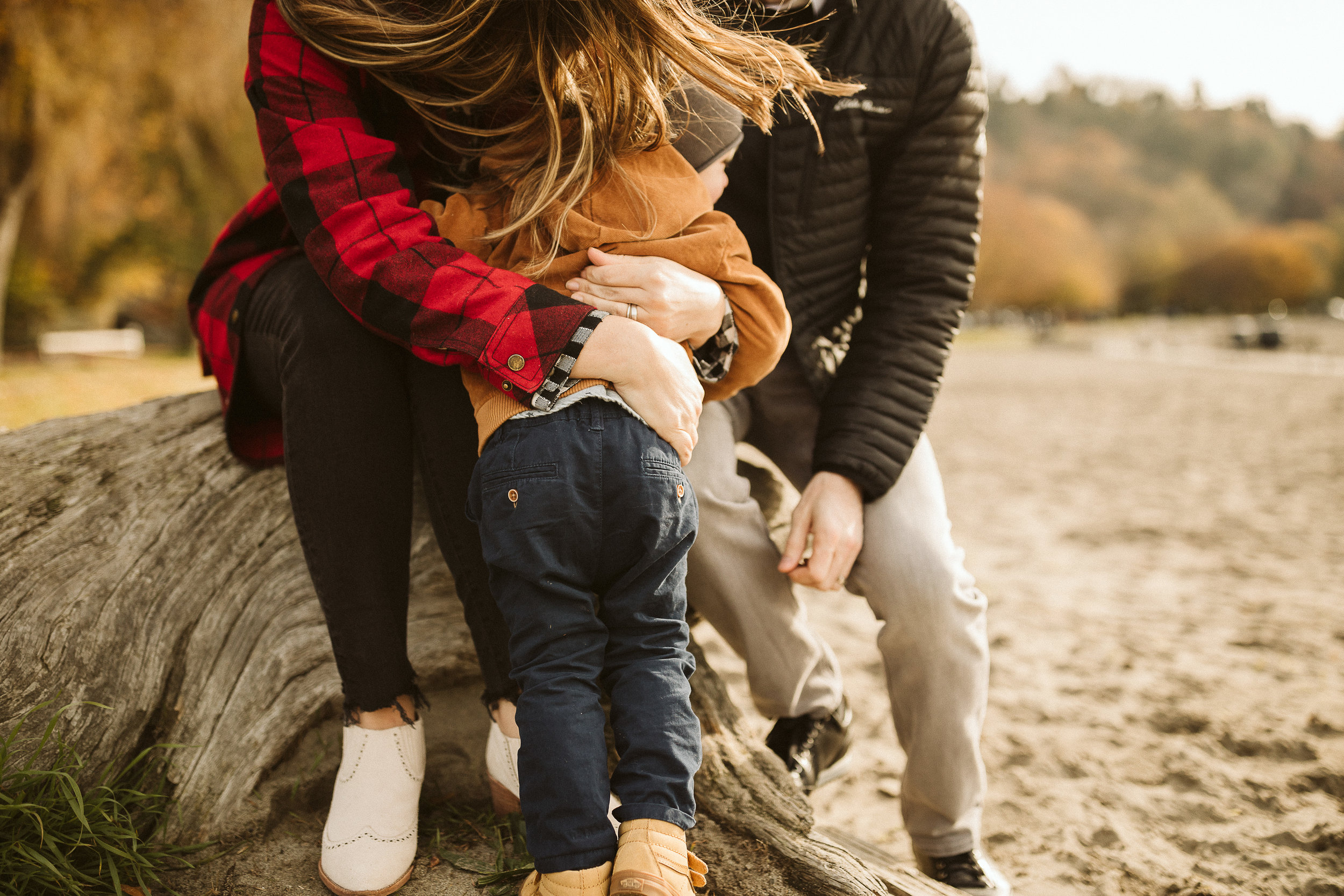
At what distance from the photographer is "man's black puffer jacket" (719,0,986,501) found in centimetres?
191

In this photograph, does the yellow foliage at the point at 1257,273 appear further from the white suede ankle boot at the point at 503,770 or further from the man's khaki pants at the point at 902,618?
the white suede ankle boot at the point at 503,770

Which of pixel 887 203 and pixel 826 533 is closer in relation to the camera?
pixel 826 533

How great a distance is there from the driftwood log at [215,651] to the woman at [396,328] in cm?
33

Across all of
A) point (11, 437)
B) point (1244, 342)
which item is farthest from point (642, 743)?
point (1244, 342)

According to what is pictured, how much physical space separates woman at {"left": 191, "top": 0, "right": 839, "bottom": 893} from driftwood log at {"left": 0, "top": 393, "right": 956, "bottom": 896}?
0.33 m

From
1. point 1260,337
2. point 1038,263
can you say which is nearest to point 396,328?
point 1260,337

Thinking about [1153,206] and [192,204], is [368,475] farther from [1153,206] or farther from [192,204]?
[1153,206]

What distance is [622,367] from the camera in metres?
1.37

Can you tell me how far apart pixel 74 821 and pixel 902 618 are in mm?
1642

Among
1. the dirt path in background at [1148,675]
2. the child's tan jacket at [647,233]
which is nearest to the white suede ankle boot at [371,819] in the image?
the child's tan jacket at [647,233]

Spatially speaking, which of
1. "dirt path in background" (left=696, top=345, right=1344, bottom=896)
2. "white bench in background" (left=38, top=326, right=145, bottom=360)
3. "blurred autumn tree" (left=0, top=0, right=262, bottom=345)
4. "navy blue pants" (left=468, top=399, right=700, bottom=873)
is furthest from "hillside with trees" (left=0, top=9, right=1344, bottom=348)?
"navy blue pants" (left=468, top=399, right=700, bottom=873)

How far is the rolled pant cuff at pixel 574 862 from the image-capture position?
120 cm

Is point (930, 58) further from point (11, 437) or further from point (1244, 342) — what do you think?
→ point (1244, 342)

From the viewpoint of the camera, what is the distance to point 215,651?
186 cm
